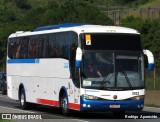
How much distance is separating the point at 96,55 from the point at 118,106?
1941 millimetres

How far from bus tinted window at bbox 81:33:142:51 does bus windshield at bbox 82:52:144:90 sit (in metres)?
0.32

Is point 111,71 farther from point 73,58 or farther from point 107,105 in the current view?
point 73,58

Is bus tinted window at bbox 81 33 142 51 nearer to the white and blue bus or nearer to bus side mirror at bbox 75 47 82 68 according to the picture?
the white and blue bus

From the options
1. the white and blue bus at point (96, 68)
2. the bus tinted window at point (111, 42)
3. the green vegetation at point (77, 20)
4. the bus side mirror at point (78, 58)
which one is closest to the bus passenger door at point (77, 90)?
the white and blue bus at point (96, 68)

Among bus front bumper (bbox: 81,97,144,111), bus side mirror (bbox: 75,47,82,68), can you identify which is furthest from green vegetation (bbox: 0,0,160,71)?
bus side mirror (bbox: 75,47,82,68)

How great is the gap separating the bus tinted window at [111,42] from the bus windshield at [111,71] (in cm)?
32

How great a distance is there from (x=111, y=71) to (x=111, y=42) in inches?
49.0

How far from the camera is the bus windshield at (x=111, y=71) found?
2341 centimetres

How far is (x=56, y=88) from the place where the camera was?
1038 inches

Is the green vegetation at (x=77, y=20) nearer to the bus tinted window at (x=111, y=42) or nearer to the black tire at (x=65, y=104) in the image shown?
the black tire at (x=65, y=104)

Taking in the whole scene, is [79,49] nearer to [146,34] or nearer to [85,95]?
[85,95]

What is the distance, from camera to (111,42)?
2416 cm

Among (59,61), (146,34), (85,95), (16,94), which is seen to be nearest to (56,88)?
(59,61)

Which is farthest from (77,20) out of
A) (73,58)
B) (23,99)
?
(73,58)
